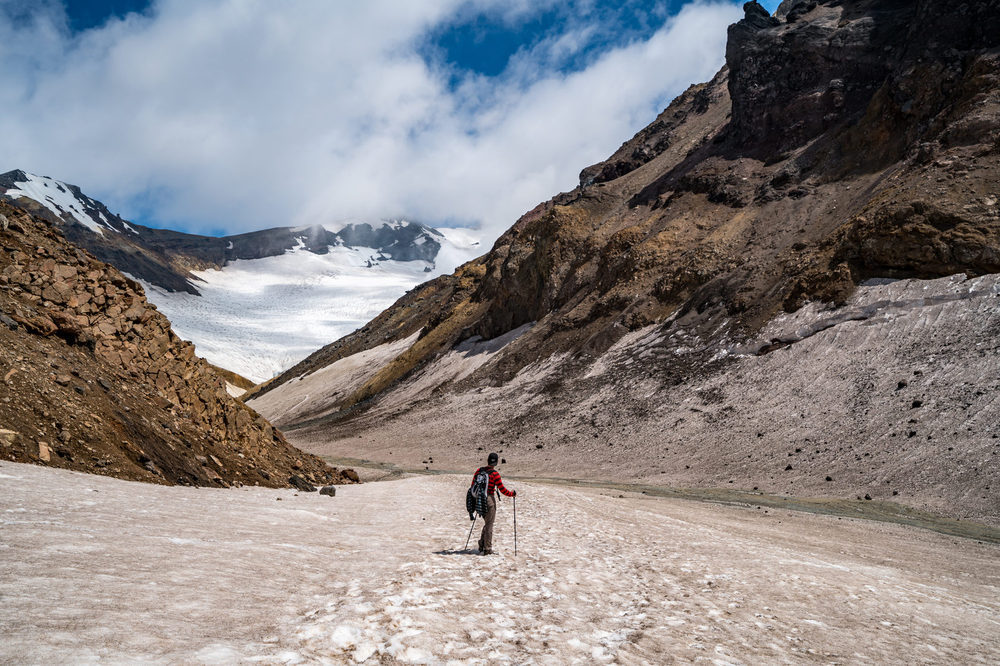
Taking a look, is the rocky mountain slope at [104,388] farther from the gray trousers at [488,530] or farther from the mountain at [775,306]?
the mountain at [775,306]

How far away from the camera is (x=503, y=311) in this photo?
75938 millimetres

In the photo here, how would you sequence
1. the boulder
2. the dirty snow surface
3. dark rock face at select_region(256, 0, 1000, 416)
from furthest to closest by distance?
dark rock face at select_region(256, 0, 1000, 416)
the boulder
the dirty snow surface

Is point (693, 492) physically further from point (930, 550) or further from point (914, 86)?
point (914, 86)

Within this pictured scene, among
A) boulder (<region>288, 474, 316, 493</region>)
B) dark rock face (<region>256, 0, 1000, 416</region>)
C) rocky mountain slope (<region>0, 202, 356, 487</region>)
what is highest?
dark rock face (<region>256, 0, 1000, 416</region>)

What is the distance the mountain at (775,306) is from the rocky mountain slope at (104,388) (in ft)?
70.9

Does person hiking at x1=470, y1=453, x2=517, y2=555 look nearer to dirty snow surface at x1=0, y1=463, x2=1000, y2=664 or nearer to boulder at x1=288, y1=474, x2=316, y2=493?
dirty snow surface at x1=0, y1=463, x2=1000, y2=664

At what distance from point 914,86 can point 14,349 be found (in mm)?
61163

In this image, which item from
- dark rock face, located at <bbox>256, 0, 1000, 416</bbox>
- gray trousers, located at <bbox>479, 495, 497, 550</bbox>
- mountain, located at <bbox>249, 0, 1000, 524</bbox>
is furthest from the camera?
dark rock face, located at <bbox>256, 0, 1000, 416</bbox>

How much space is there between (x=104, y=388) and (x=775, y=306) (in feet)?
134

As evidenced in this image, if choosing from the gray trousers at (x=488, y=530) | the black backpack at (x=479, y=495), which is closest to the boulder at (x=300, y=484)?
the black backpack at (x=479, y=495)

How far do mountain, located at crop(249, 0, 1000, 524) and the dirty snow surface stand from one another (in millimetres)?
14793

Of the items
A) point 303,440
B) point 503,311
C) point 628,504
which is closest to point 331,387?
point 303,440

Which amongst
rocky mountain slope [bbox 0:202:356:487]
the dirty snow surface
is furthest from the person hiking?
rocky mountain slope [bbox 0:202:356:487]

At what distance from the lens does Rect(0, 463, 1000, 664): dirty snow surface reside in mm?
4945
